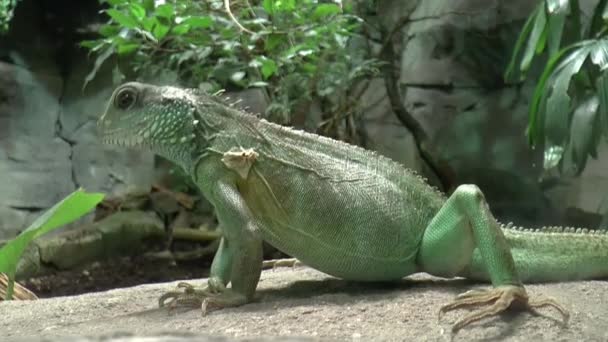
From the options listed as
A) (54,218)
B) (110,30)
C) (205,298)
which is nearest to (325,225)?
(205,298)

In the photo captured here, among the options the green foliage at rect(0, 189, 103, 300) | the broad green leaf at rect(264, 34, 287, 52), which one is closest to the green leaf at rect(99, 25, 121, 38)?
the broad green leaf at rect(264, 34, 287, 52)

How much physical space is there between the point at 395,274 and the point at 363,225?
26 cm

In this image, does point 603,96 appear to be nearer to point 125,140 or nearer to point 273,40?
point 273,40

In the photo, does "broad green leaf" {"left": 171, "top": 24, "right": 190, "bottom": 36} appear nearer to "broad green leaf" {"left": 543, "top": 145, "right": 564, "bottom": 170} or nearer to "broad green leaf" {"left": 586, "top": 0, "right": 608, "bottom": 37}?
"broad green leaf" {"left": 543, "top": 145, "right": 564, "bottom": 170}

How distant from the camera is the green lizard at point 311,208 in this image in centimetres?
284

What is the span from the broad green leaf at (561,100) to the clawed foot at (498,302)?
5.51 ft

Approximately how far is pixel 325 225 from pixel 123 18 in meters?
2.02

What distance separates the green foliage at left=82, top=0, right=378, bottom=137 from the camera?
4391 millimetres

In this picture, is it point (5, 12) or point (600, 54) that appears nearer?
point (600, 54)

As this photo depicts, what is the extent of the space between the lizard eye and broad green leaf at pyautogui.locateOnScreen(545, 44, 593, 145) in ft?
7.28

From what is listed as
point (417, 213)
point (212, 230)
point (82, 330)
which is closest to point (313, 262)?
point (417, 213)

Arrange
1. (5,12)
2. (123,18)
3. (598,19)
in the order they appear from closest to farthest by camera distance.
Answer: (123,18) < (598,19) < (5,12)

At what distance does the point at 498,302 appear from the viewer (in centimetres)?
242

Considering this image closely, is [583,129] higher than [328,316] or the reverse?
higher
